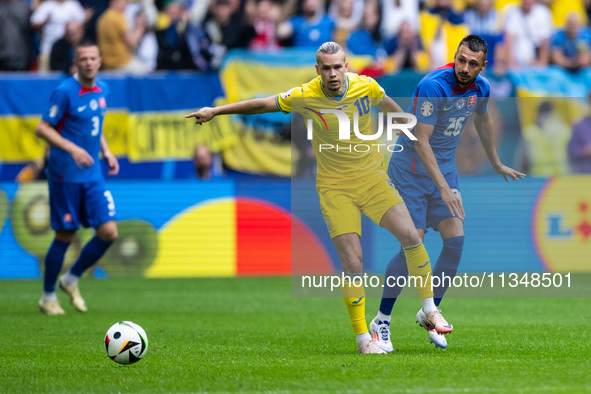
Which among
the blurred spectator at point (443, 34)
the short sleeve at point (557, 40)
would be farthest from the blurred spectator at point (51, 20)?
the short sleeve at point (557, 40)

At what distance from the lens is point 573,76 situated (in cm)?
1641

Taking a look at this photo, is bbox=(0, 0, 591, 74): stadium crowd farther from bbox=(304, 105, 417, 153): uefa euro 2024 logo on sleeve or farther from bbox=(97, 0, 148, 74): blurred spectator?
bbox=(304, 105, 417, 153): uefa euro 2024 logo on sleeve

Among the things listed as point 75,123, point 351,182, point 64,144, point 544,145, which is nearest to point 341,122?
point 351,182

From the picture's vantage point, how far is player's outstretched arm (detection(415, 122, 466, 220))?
7.52m

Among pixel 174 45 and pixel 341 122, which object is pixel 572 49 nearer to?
pixel 174 45

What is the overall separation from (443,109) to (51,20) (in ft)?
37.3

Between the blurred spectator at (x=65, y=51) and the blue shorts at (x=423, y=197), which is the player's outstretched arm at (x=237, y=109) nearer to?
the blue shorts at (x=423, y=197)

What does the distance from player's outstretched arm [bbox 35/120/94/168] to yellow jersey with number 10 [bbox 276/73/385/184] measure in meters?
3.15

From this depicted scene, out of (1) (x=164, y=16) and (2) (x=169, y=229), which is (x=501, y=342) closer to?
(2) (x=169, y=229)

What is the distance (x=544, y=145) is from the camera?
51.8 ft

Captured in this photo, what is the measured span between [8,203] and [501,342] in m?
9.80

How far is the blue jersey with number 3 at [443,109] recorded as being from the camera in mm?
7598

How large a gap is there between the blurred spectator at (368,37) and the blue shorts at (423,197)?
8.93 meters

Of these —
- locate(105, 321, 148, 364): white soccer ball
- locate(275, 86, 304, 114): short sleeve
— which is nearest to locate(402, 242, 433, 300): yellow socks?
locate(275, 86, 304, 114): short sleeve
